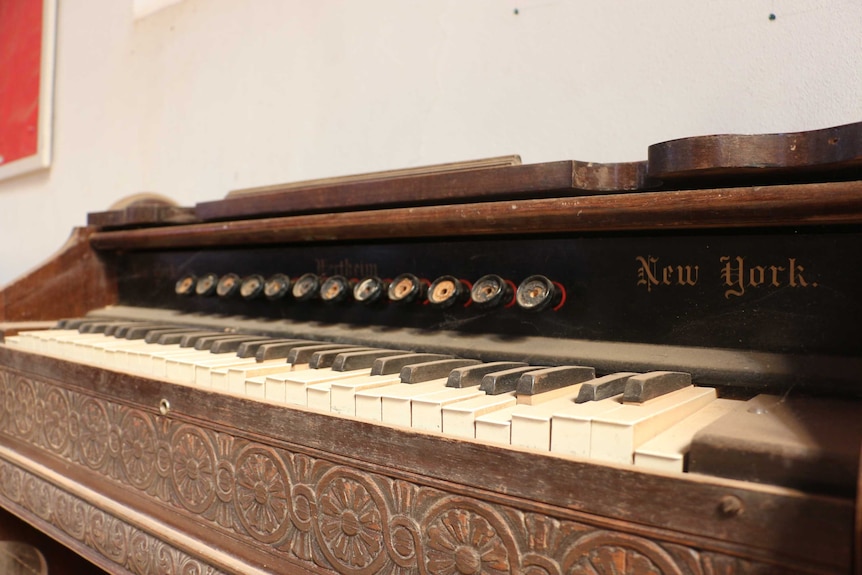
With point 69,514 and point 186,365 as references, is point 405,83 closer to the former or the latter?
point 186,365

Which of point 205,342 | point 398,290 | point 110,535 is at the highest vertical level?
point 398,290

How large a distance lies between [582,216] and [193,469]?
794 millimetres

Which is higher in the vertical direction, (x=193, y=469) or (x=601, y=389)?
(x=601, y=389)

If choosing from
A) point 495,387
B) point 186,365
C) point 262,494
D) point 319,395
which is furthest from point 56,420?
point 495,387

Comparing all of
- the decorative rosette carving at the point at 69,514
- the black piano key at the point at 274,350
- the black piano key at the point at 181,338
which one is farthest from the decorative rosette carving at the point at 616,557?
the decorative rosette carving at the point at 69,514

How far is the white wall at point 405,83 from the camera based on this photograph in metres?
1.51

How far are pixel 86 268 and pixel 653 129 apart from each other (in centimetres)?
172

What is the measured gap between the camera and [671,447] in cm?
67

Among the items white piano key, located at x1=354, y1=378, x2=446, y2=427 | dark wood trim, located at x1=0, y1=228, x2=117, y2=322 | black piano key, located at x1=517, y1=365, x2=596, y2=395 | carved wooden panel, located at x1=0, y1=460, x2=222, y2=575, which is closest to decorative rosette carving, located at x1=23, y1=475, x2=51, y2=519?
carved wooden panel, located at x1=0, y1=460, x2=222, y2=575

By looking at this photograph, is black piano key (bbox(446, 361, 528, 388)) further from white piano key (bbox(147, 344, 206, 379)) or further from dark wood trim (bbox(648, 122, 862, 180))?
white piano key (bbox(147, 344, 206, 379))

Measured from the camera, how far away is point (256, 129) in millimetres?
2660

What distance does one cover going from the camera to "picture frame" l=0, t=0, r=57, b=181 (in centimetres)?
377

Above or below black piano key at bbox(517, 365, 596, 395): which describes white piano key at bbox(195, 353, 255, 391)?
below

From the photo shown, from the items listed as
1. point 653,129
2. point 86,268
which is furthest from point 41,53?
point 653,129
